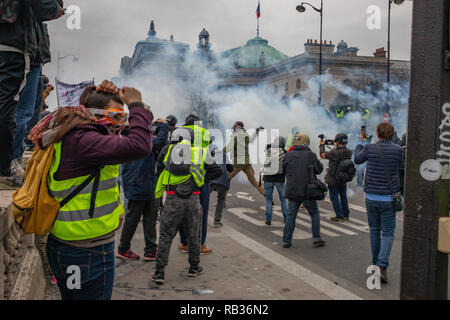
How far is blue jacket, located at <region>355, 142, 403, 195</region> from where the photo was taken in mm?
5164

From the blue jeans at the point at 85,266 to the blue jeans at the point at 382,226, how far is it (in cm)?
368

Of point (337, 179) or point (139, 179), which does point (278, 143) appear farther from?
point (139, 179)

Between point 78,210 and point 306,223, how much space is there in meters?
6.71

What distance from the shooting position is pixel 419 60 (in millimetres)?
2396

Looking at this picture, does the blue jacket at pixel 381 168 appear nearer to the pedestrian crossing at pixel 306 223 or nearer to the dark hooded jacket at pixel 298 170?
the dark hooded jacket at pixel 298 170

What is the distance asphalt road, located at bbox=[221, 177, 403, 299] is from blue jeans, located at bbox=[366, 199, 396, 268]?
328mm

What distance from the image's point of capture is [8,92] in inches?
135

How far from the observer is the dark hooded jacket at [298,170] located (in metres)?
6.56

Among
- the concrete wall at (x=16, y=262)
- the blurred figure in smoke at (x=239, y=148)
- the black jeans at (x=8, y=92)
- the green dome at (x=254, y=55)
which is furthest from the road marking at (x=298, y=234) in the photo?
the green dome at (x=254, y=55)

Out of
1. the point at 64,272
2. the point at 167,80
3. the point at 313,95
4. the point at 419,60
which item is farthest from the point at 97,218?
the point at 167,80

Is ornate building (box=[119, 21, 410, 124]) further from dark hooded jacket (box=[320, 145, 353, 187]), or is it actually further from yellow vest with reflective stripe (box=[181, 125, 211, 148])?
yellow vest with reflective stripe (box=[181, 125, 211, 148])

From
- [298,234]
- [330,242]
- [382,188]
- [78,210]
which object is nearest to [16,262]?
[78,210]

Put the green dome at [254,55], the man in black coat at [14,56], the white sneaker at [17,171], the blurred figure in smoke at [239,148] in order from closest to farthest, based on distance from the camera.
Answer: the man in black coat at [14,56] → the white sneaker at [17,171] → the blurred figure in smoke at [239,148] → the green dome at [254,55]

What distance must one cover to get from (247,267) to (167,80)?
171ft
